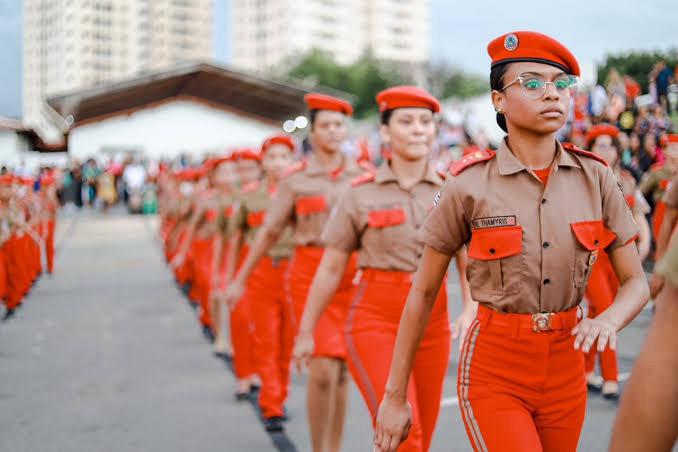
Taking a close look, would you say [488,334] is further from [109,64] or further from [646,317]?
[109,64]

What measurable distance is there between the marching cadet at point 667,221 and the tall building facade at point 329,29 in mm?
136502

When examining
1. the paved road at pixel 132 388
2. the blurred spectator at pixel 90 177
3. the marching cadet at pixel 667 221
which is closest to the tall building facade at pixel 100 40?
the blurred spectator at pixel 90 177

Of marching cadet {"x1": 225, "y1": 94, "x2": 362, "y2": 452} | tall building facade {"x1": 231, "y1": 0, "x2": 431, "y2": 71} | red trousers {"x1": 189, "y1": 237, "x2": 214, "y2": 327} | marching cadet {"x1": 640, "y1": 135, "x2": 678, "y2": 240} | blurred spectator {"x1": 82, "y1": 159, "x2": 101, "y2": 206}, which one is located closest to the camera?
marching cadet {"x1": 225, "y1": 94, "x2": 362, "y2": 452}

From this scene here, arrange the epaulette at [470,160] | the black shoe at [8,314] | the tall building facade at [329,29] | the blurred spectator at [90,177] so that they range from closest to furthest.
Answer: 1. the epaulette at [470,160]
2. the black shoe at [8,314]
3. the blurred spectator at [90,177]
4. the tall building facade at [329,29]

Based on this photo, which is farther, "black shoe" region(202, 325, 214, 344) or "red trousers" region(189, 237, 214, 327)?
"red trousers" region(189, 237, 214, 327)

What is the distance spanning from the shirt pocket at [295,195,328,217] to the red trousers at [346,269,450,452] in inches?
59.9

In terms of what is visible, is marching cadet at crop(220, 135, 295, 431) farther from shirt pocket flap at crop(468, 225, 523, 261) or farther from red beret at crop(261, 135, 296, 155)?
shirt pocket flap at crop(468, 225, 523, 261)

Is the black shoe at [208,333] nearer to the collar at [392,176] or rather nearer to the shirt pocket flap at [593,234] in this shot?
the collar at [392,176]

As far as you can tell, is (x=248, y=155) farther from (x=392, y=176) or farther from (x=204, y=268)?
(x=392, y=176)

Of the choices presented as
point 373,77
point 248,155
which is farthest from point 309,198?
point 373,77

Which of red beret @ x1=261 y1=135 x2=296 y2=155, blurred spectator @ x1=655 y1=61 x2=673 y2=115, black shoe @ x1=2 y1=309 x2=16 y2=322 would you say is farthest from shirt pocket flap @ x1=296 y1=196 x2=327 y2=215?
blurred spectator @ x1=655 y1=61 x2=673 y2=115

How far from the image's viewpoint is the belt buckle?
2.71m

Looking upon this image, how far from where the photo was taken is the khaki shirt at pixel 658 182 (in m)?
8.23

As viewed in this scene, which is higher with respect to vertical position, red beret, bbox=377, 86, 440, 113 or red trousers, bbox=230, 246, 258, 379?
red beret, bbox=377, 86, 440, 113
